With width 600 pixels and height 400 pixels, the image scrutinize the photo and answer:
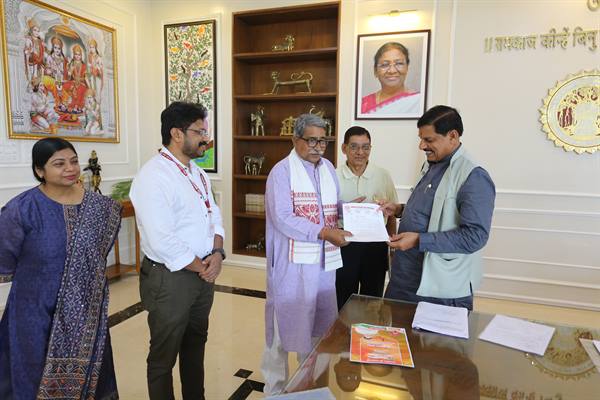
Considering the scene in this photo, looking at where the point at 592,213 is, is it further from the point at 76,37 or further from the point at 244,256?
the point at 76,37

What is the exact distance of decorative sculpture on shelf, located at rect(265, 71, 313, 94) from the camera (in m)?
4.47

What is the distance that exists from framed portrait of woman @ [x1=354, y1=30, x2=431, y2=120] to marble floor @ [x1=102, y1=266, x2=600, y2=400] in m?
2.03

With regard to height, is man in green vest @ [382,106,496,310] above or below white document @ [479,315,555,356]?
above

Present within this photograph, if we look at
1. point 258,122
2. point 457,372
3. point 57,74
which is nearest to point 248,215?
point 258,122

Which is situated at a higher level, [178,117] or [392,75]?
[392,75]

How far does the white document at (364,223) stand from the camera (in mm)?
1756

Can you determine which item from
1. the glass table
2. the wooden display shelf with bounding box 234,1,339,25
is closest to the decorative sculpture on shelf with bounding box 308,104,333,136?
the wooden display shelf with bounding box 234,1,339,25

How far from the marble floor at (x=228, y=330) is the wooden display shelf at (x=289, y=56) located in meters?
2.43

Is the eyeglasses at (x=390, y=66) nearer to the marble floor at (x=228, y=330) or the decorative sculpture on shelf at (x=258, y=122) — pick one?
the decorative sculpture on shelf at (x=258, y=122)

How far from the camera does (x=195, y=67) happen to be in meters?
4.62

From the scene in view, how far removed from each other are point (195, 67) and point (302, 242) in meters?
3.47

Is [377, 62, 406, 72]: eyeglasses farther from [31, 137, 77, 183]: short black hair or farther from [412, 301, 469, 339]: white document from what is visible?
[31, 137, 77, 183]: short black hair

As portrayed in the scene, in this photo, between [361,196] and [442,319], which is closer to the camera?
[442,319]

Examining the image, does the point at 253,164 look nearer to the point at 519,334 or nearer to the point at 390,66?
the point at 390,66
